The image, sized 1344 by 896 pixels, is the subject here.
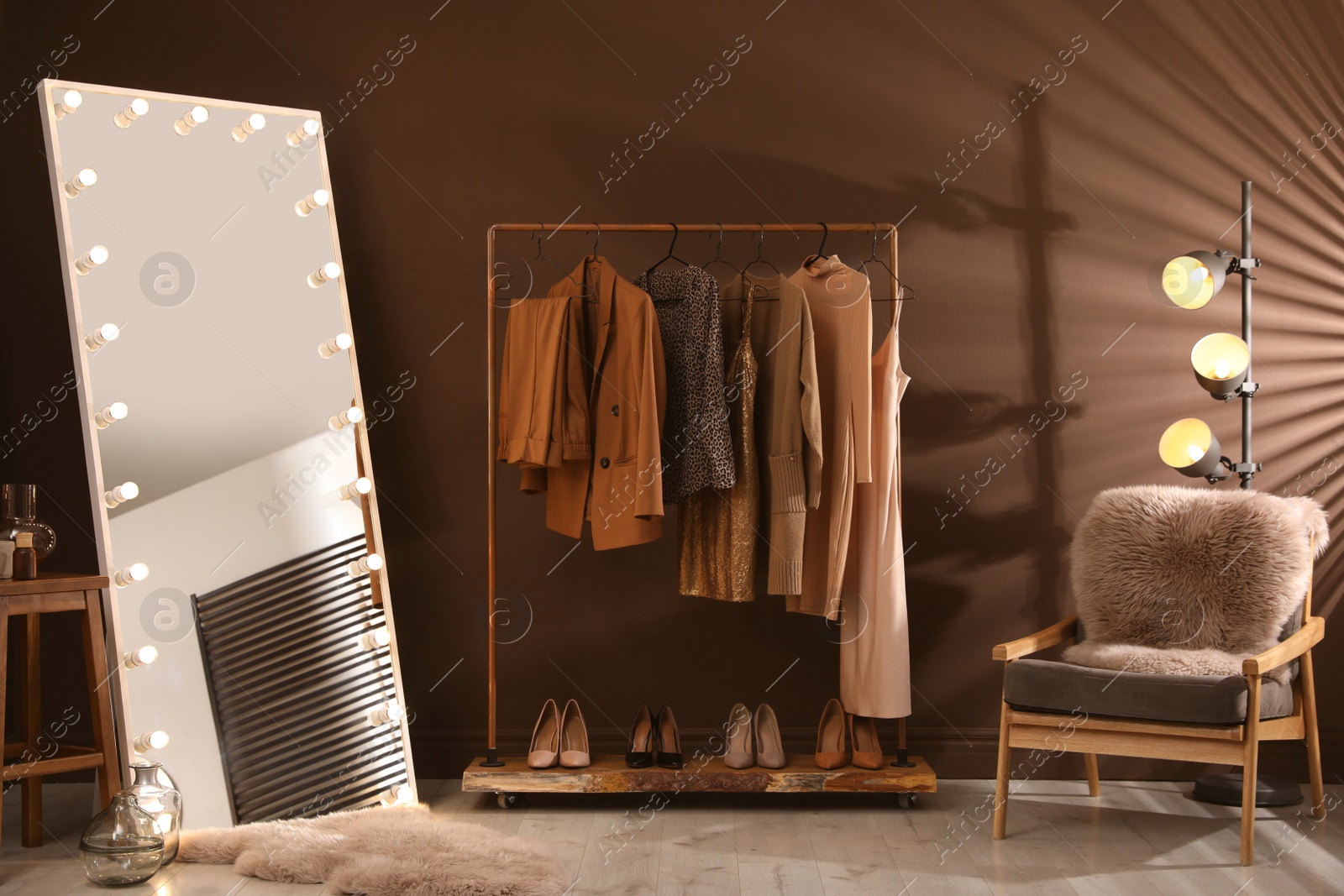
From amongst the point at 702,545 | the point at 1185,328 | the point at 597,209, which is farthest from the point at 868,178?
the point at 702,545

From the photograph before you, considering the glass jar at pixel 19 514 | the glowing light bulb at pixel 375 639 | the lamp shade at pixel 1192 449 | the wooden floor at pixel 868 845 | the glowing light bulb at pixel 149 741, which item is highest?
the glass jar at pixel 19 514

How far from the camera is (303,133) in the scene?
3.26 m

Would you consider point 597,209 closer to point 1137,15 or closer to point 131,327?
point 131,327

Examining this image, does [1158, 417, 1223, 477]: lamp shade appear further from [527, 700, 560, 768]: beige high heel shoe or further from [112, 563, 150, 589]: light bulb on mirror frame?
[112, 563, 150, 589]: light bulb on mirror frame

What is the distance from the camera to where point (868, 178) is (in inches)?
138

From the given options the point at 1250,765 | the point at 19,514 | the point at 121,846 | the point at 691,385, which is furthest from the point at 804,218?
the point at 121,846

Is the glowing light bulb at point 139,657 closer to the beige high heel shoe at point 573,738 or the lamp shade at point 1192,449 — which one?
the beige high heel shoe at point 573,738

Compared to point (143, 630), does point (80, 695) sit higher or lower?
lower

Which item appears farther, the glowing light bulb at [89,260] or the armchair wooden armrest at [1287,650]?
the glowing light bulb at [89,260]

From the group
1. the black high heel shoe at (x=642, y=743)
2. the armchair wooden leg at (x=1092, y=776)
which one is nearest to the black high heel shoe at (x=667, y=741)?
the black high heel shoe at (x=642, y=743)

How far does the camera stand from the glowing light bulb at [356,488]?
3.15 metres

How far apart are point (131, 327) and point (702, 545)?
1.69 m

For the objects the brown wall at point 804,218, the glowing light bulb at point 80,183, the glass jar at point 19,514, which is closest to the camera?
the glass jar at point 19,514

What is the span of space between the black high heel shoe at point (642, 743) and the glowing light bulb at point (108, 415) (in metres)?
1.67
